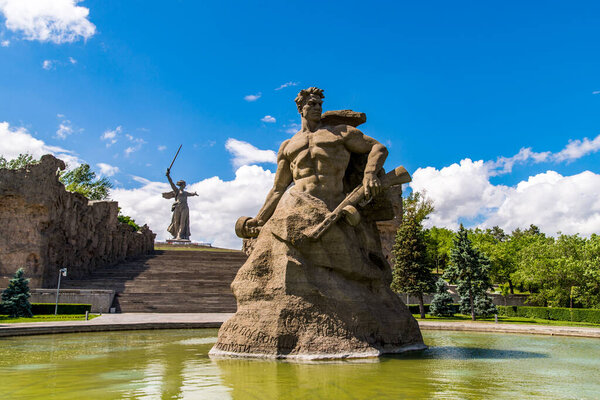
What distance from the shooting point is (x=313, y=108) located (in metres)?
9.28

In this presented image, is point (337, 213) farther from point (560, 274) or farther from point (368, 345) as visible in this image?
point (560, 274)

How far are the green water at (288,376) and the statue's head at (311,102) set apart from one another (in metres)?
4.70

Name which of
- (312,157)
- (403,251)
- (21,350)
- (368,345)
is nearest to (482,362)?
(368,345)

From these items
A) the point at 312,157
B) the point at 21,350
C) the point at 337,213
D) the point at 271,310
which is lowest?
the point at 21,350

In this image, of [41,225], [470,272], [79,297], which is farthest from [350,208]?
[41,225]

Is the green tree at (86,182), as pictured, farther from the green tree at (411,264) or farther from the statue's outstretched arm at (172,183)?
the green tree at (411,264)

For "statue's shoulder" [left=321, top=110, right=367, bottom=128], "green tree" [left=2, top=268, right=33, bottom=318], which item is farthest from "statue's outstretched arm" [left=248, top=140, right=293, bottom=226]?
"green tree" [left=2, top=268, right=33, bottom=318]

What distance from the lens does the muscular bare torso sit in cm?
884

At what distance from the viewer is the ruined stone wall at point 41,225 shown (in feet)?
80.6

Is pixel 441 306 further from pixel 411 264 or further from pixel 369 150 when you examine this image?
pixel 369 150

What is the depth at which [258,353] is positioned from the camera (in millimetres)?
7574

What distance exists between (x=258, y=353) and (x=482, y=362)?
3657mm

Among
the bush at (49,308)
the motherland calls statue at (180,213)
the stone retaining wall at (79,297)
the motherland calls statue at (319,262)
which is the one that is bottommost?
the bush at (49,308)

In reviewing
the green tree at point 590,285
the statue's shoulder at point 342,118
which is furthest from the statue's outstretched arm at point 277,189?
the green tree at point 590,285
